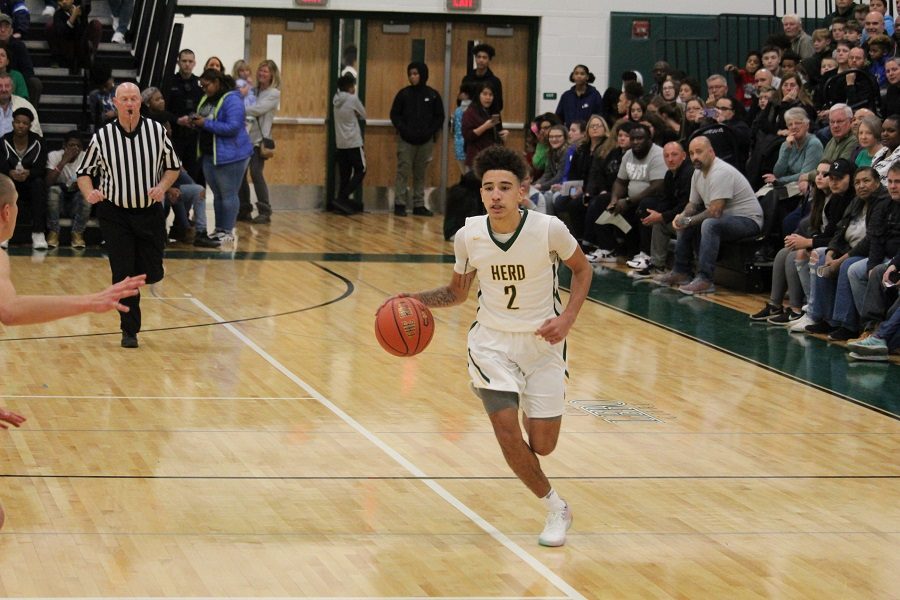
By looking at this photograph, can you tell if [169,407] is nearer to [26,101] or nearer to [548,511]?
[548,511]

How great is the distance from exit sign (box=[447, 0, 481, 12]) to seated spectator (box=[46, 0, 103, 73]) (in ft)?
16.6

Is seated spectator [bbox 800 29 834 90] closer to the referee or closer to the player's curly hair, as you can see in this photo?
the referee

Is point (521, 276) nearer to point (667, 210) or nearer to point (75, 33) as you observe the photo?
point (667, 210)

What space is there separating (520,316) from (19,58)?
37.5 ft

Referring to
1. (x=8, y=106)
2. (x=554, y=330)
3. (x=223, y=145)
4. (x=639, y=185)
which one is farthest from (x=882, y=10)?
(x=554, y=330)

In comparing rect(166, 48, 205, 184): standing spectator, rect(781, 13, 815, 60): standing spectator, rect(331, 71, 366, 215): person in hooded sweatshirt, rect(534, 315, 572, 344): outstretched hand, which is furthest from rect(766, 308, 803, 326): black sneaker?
rect(331, 71, 366, 215): person in hooded sweatshirt

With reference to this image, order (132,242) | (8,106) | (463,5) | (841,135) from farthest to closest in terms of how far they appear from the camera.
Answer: (463,5) → (8,106) → (841,135) → (132,242)

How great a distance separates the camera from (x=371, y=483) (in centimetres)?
657

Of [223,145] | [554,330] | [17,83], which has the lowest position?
[554,330]

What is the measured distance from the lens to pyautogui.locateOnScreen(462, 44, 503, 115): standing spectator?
60.1 ft

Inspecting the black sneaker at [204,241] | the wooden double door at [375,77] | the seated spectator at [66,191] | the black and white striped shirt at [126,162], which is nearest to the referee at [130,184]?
the black and white striped shirt at [126,162]

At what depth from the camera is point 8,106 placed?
14.5m

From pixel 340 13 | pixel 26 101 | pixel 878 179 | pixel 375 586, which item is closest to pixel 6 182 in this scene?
pixel 375 586

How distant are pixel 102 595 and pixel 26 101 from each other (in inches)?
419
